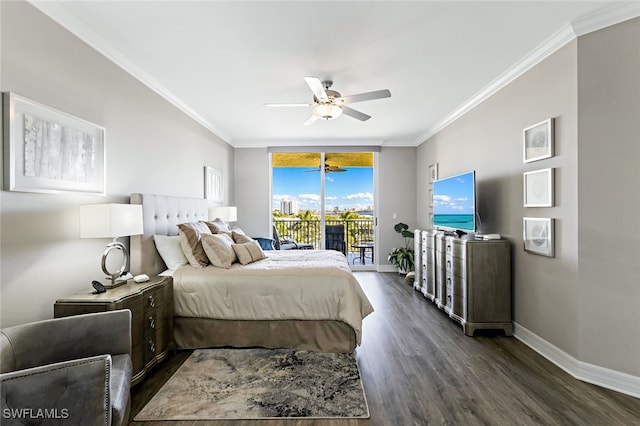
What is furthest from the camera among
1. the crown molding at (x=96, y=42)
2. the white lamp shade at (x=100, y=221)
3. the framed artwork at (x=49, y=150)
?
the white lamp shade at (x=100, y=221)

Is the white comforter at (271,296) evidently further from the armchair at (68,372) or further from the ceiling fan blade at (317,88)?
the ceiling fan blade at (317,88)

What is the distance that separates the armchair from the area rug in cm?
55

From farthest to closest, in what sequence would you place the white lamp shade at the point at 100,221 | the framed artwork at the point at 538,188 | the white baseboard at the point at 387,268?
the white baseboard at the point at 387,268, the framed artwork at the point at 538,188, the white lamp shade at the point at 100,221

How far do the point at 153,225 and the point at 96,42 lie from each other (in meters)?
1.59

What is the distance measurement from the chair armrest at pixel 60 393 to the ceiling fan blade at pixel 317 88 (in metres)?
2.34

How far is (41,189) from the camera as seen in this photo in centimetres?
198

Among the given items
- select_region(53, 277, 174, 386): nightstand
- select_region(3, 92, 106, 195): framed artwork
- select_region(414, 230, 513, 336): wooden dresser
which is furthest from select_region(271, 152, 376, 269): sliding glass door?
select_region(3, 92, 106, 195): framed artwork

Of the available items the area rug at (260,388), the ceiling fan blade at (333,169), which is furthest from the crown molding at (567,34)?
the ceiling fan blade at (333,169)

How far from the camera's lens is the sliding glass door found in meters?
6.61

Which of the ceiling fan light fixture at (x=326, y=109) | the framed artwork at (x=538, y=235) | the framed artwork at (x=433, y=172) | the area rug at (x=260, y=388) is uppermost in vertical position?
the ceiling fan light fixture at (x=326, y=109)

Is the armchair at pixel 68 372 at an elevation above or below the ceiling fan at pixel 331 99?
below

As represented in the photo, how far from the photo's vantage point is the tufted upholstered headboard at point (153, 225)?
2.81 meters

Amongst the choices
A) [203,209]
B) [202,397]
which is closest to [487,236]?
[202,397]

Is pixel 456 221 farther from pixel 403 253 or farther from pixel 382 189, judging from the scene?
pixel 382 189
